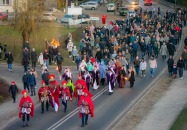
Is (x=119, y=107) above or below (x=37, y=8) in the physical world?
below

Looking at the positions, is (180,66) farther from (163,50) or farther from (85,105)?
(85,105)

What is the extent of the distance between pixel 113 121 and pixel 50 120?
8.56 ft

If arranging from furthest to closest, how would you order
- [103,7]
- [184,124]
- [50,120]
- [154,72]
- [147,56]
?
[103,7] < [147,56] < [154,72] < [50,120] < [184,124]

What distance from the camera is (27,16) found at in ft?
141

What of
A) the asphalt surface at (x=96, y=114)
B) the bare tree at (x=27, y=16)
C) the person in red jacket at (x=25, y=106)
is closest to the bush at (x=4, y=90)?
the asphalt surface at (x=96, y=114)

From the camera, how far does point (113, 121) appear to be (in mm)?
27281

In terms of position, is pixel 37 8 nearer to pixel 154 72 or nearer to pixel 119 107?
pixel 154 72

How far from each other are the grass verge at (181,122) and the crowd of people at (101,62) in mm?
3278

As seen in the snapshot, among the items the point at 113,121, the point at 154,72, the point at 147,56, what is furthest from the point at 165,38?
the point at 113,121

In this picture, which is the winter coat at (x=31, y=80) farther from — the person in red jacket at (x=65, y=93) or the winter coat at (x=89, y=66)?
the winter coat at (x=89, y=66)

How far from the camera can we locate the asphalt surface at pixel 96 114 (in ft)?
86.3

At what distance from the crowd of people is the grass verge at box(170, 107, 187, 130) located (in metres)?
3.28

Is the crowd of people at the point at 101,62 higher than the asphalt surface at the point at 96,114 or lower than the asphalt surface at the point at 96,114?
higher

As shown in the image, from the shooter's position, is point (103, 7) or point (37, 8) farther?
point (103, 7)
